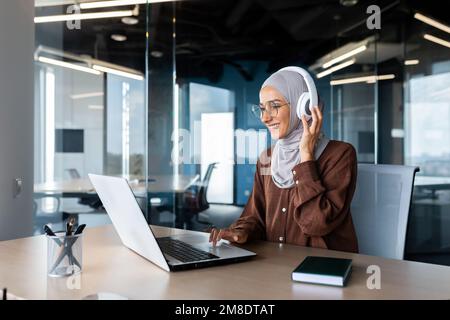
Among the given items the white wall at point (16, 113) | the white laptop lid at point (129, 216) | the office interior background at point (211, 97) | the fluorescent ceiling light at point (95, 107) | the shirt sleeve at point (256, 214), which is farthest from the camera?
the fluorescent ceiling light at point (95, 107)

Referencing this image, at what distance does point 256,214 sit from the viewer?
151 cm

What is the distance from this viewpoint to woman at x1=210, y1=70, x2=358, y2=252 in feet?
4.14

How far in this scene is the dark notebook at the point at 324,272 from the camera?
34.6 inches

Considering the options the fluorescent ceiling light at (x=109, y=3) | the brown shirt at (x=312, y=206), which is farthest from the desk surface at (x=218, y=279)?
the fluorescent ceiling light at (x=109, y=3)

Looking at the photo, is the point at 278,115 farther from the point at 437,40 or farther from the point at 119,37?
the point at 119,37

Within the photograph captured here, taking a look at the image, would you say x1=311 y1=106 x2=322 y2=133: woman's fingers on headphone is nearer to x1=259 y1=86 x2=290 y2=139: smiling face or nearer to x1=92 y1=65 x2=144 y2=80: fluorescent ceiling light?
x1=259 y1=86 x2=290 y2=139: smiling face

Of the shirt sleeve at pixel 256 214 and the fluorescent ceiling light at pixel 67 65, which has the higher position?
the fluorescent ceiling light at pixel 67 65

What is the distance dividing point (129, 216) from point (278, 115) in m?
0.69

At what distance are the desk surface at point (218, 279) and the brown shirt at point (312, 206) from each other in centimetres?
12

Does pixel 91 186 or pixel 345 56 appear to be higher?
pixel 345 56

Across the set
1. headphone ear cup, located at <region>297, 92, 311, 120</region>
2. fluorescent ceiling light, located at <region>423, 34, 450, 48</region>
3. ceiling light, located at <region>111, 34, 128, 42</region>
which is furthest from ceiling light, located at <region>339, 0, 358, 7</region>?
headphone ear cup, located at <region>297, 92, 311, 120</region>

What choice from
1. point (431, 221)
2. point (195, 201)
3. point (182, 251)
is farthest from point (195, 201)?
point (182, 251)

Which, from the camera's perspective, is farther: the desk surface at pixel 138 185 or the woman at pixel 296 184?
the desk surface at pixel 138 185

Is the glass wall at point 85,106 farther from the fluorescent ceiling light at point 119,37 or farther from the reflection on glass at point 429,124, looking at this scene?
the reflection on glass at point 429,124
